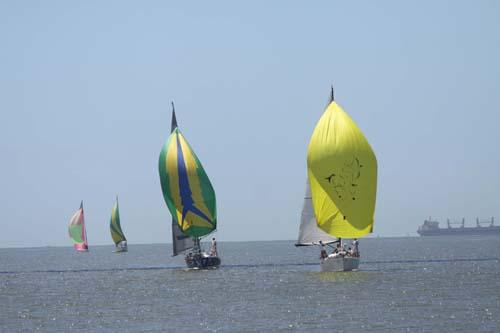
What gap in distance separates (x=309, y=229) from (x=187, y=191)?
11.8 metres

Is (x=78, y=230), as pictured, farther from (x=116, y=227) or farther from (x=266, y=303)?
(x=266, y=303)

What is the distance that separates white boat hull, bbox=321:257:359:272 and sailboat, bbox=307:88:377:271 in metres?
2.08

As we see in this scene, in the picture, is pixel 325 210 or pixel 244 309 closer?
Answer: pixel 244 309

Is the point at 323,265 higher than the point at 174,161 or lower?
lower

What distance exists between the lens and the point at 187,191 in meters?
75.3

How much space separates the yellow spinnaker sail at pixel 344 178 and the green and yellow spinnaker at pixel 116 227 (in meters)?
86.9

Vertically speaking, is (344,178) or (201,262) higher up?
(344,178)

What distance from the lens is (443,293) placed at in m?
52.4

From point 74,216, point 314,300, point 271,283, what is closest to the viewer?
point 314,300

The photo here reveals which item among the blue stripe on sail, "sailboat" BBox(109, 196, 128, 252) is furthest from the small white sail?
"sailboat" BBox(109, 196, 128, 252)

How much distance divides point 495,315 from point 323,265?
2531cm

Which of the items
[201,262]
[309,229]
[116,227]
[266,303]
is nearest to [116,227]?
[116,227]

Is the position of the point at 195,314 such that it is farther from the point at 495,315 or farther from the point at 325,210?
the point at 325,210

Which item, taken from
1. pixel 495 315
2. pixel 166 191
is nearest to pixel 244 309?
pixel 495 315
